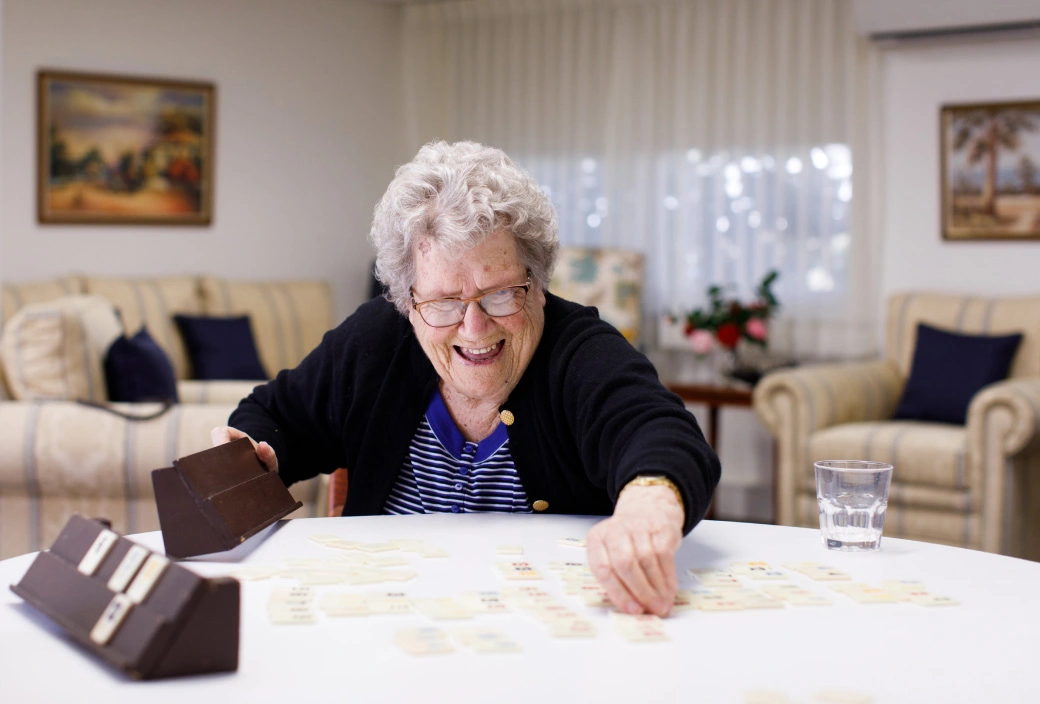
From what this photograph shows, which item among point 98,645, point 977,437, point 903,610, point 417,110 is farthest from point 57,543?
point 417,110

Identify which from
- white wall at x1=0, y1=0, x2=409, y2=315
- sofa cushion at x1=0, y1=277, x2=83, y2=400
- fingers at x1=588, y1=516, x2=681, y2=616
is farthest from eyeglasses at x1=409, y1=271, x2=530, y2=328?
white wall at x1=0, y1=0, x2=409, y2=315

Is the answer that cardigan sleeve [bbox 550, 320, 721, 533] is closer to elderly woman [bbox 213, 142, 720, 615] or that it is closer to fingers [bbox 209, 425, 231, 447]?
elderly woman [bbox 213, 142, 720, 615]

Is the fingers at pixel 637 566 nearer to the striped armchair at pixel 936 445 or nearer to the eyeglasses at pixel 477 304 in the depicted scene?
the eyeglasses at pixel 477 304

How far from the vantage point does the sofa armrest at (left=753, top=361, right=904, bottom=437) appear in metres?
4.20

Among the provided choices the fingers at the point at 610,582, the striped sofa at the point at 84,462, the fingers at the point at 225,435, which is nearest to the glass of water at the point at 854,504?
the fingers at the point at 610,582

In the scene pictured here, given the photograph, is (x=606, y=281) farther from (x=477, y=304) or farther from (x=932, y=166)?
(x=477, y=304)

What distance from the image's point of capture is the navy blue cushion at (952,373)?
4.37m

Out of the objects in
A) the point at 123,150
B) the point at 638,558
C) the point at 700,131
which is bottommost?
the point at 638,558

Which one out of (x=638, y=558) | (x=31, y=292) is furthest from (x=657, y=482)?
(x=31, y=292)

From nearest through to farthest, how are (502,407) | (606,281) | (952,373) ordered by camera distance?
(502,407), (952,373), (606,281)

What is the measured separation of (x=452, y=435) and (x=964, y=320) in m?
3.54

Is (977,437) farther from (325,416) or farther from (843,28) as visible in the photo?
(325,416)

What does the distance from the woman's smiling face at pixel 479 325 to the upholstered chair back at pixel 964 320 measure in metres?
3.33

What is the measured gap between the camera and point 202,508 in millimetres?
1410
